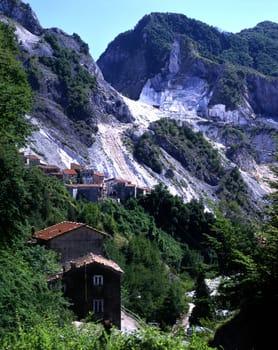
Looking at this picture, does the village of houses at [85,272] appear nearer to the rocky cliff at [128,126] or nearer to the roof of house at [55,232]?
the roof of house at [55,232]

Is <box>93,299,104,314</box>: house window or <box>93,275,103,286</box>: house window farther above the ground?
<box>93,275,103,286</box>: house window

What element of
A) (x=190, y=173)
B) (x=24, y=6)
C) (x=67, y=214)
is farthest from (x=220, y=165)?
(x=67, y=214)

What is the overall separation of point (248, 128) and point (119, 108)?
189ft

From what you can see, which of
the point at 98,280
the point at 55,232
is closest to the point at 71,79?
the point at 55,232

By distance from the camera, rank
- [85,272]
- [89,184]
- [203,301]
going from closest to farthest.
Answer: [203,301]
[85,272]
[89,184]

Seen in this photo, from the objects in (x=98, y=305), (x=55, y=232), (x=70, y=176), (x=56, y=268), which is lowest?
(x=98, y=305)

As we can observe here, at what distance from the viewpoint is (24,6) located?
380 ft

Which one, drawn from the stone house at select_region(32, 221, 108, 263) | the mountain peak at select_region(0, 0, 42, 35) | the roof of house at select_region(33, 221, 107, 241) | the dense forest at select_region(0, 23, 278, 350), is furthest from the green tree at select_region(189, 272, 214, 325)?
the mountain peak at select_region(0, 0, 42, 35)

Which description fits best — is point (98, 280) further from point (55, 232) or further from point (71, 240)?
point (55, 232)

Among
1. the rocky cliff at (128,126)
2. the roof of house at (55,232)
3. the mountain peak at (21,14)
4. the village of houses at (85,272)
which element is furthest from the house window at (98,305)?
the mountain peak at (21,14)

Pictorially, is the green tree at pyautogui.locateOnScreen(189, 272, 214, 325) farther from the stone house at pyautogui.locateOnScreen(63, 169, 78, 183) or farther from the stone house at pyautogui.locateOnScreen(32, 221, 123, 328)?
the stone house at pyautogui.locateOnScreen(63, 169, 78, 183)

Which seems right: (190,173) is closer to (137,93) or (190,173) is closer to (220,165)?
(220,165)

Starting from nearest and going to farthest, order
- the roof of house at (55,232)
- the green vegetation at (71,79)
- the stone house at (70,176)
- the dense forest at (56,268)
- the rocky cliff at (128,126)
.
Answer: the dense forest at (56,268), the roof of house at (55,232), the stone house at (70,176), the rocky cliff at (128,126), the green vegetation at (71,79)

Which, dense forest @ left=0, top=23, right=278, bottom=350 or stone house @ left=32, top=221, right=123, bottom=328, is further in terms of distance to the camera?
stone house @ left=32, top=221, right=123, bottom=328
